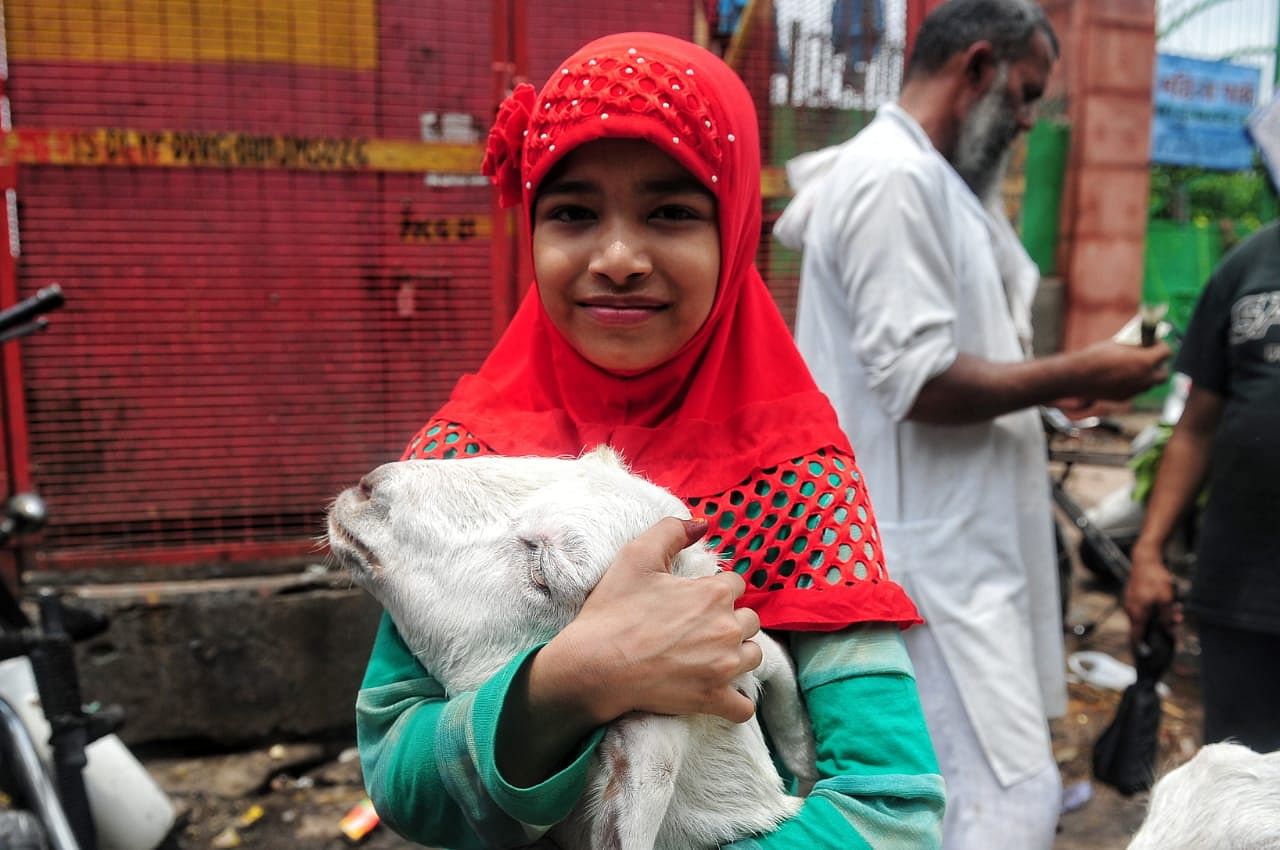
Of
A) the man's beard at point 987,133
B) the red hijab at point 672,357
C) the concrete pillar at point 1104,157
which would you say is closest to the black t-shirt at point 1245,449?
the man's beard at point 987,133

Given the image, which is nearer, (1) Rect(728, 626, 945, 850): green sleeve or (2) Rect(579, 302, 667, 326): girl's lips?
(1) Rect(728, 626, 945, 850): green sleeve

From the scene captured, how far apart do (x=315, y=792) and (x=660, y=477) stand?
329cm

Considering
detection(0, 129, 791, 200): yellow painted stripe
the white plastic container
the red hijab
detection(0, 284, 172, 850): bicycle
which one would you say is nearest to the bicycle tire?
detection(0, 284, 172, 850): bicycle

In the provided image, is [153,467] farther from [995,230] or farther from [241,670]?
[995,230]

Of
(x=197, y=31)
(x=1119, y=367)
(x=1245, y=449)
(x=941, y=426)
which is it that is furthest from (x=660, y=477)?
(x=197, y=31)

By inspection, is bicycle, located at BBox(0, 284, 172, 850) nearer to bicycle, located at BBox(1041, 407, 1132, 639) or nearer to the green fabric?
the green fabric

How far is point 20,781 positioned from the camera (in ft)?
8.78

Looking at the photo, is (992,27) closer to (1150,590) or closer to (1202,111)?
(1150,590)

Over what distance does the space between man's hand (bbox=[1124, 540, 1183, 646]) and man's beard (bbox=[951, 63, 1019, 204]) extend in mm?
1275

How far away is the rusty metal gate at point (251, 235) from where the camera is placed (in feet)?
12.6

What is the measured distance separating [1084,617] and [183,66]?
18.0 ft

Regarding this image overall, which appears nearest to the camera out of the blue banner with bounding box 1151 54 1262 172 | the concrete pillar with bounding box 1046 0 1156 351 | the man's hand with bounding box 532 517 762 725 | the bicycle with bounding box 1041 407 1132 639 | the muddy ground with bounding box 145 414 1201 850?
the man's hand with bounding box 532 517 762 725

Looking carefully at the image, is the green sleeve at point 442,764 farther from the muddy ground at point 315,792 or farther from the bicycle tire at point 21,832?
the muddy ground at point 315,792

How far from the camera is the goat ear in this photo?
135 cm
